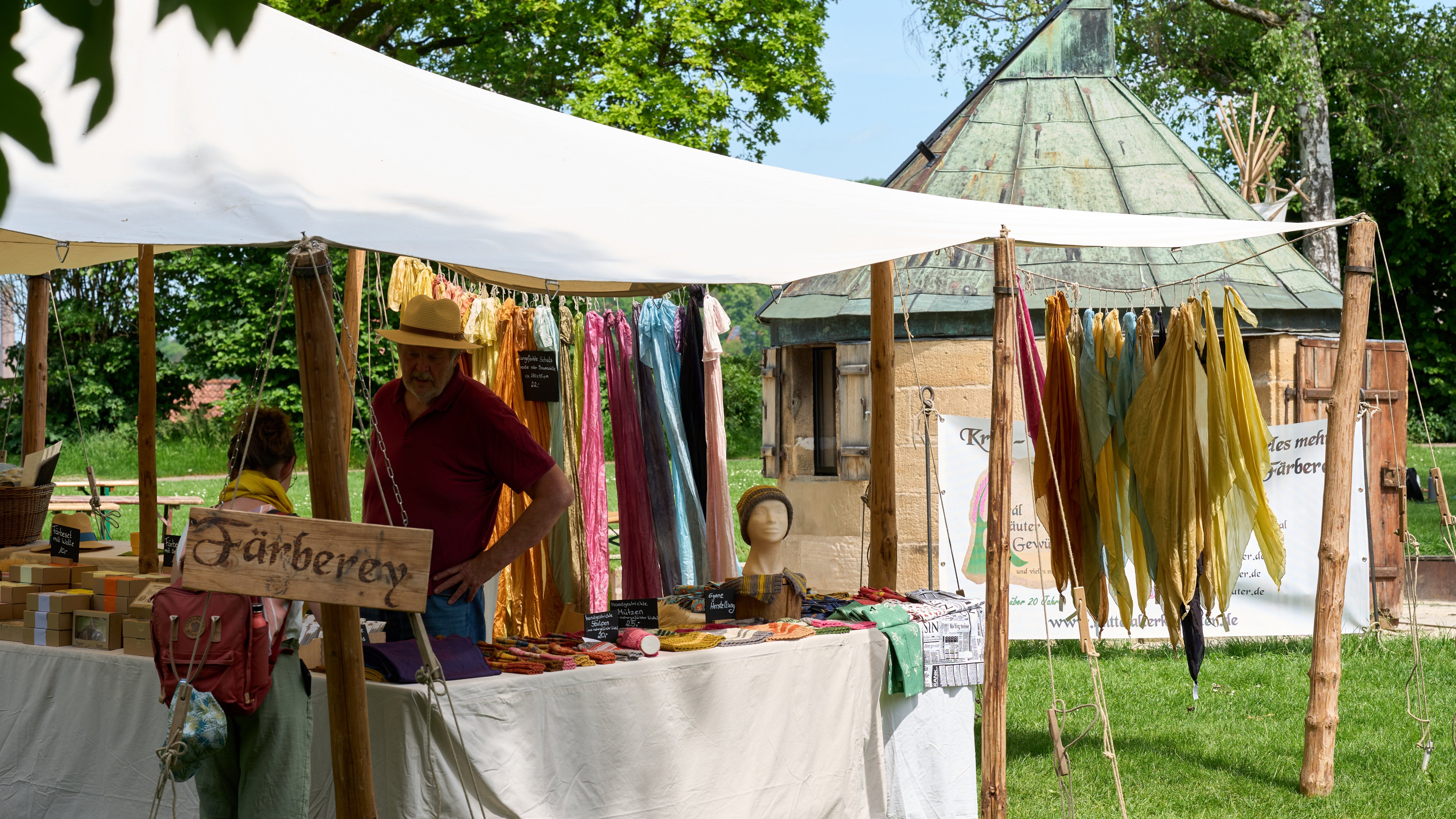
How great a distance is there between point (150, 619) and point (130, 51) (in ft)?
5.11

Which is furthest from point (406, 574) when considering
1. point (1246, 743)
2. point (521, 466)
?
point (1246, 743)

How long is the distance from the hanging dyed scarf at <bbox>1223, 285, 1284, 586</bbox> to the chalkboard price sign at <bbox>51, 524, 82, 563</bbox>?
4175 mm

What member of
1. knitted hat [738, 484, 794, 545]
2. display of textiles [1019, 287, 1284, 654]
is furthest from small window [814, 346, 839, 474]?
knitted hat [738, 484, 794, 545]

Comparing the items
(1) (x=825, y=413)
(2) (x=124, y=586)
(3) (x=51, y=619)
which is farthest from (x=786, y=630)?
(1) (x=825, y=413)

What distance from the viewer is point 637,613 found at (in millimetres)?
4168

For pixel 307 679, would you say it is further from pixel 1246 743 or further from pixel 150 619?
pixel 1246 743

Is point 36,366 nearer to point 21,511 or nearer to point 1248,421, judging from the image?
point 21,511

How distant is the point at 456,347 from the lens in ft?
12.4

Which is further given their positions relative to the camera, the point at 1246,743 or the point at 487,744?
Answer: the point at 1246,743

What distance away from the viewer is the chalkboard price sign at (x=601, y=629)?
3900 millimetres

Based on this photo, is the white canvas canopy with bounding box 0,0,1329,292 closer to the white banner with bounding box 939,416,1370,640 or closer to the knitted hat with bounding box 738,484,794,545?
the knitted hat with bounding box 738,484,794,545

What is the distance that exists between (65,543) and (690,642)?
2.31 m

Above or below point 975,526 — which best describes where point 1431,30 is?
above

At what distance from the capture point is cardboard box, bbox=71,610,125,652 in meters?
3.79
